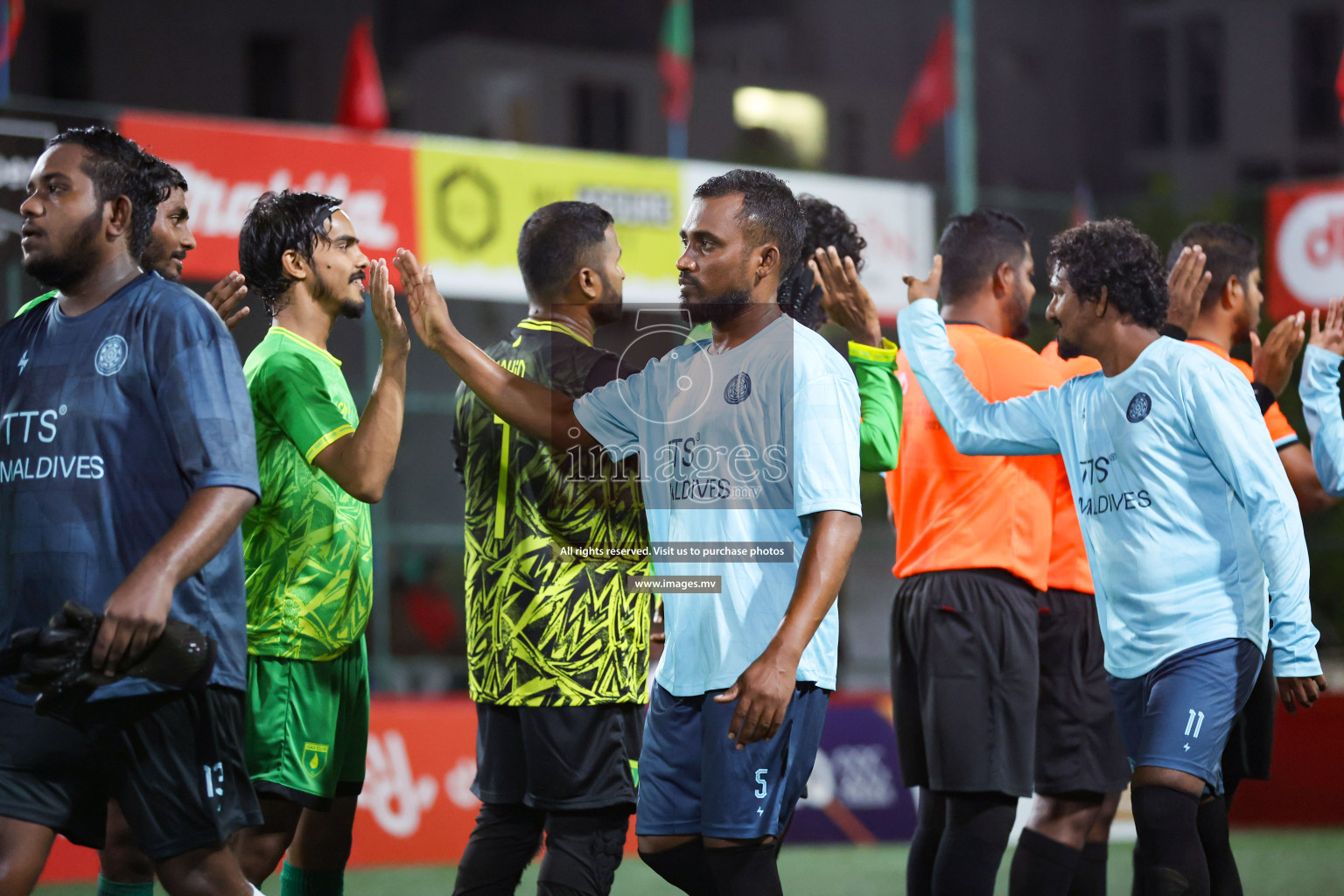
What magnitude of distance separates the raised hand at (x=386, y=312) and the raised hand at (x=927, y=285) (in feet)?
5.31

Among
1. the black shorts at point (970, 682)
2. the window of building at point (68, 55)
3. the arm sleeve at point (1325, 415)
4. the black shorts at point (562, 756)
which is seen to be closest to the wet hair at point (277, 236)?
the black shorts at point (562, 756)

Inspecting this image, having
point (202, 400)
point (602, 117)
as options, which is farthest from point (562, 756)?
point (602, 117)

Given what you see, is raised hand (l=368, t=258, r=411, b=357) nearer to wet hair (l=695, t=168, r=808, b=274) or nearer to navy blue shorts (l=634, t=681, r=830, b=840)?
wet hair (l=695, t=168, r=808, b=274)

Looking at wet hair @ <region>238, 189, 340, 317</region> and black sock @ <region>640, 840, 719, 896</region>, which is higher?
wet hair @ <region>238, 189, 340, 317</region>

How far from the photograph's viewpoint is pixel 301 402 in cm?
415

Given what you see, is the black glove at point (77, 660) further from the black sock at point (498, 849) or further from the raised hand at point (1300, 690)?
the raised hand at point (1300, 690)

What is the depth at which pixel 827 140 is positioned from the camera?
3356 centimetres

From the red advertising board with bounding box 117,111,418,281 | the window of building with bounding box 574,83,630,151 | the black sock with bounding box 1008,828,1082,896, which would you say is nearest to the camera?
the black sock with bounding box 1008,828,1082,896

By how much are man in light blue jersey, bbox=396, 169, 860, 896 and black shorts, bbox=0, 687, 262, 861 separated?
3.32 feet

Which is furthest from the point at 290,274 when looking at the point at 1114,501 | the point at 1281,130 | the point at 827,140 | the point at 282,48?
the point at 1281,130

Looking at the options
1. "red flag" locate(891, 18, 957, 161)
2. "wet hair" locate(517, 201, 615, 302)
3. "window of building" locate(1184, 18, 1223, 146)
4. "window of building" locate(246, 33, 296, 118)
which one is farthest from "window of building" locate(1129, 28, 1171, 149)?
"wet hair" locate(517, 201, 615, 302)

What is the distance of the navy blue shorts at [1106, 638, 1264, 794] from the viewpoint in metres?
4.09

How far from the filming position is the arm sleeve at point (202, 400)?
3301mm

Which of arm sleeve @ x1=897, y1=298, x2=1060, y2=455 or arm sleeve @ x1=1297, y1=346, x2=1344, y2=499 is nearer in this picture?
arm sleeve @ x1=897, y1=298, x2=1060, y2=455
